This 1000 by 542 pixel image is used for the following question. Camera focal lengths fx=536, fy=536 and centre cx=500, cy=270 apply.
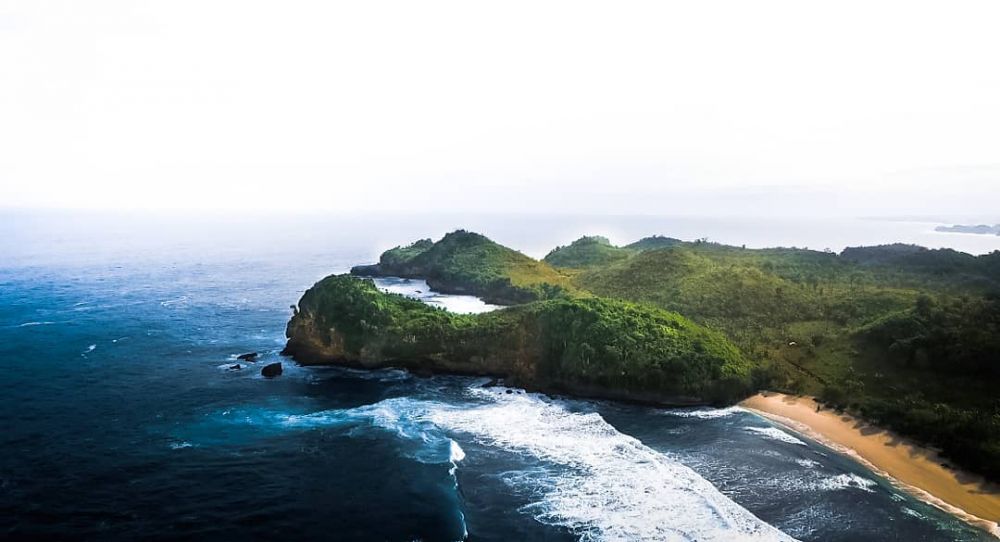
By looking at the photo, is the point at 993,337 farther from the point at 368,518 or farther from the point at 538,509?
the point at 368,518

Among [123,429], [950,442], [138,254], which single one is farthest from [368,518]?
[138,254]

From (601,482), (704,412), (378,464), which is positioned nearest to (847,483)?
(704,412)

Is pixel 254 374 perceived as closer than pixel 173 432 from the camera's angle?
No

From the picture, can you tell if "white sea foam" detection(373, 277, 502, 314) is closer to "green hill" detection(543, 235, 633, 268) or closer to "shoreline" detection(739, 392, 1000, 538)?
"green hill" detection(543, 235, 633, 268)

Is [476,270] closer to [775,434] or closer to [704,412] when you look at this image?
[704,412]

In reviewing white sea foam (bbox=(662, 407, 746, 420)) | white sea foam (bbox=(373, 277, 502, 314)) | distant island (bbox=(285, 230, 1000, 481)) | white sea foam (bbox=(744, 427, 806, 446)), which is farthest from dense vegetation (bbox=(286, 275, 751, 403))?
white sea foam (bbox=(373, 277, 502, 314))

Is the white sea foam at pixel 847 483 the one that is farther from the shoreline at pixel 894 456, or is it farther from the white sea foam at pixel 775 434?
the white sea foam at pixel 775 434

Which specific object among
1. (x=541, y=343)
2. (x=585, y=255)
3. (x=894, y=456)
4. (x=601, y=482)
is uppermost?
(x=585, y=255)

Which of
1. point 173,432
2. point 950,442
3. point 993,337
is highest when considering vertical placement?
point 993,337
